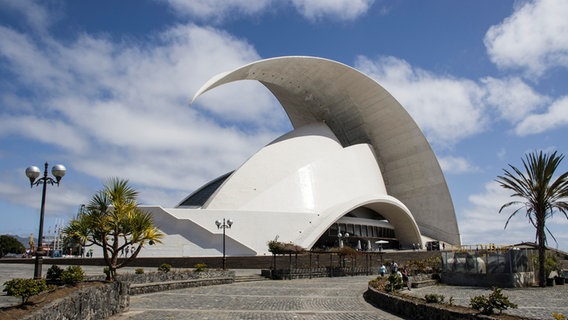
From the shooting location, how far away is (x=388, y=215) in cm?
4194

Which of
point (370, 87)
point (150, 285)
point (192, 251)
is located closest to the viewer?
point (150, 285)

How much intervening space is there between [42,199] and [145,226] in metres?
2.66

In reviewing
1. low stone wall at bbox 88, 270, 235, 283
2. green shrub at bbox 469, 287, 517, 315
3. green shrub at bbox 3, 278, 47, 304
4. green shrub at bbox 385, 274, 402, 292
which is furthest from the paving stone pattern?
green shrub at bbox 3, 278, 47, 304

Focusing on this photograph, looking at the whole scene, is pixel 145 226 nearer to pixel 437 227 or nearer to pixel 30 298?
pixel 30 298

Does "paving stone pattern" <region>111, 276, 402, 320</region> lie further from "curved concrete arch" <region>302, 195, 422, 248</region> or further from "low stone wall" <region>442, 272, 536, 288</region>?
"curved concrete arch" <region>302, 195, 422, 248</region>

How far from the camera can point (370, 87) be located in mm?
41906

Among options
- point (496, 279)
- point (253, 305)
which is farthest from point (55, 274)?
point (496, 279)

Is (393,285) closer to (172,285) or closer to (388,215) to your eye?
(172,285)

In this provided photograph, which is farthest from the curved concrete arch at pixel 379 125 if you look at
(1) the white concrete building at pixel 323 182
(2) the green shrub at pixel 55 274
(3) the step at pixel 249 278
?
(2) the green shrub at pixel 55 274

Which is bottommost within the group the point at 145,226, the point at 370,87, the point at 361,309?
the point at 361,309

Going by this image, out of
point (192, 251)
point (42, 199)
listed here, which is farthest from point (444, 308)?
point (192, 251)

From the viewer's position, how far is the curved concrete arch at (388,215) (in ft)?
109

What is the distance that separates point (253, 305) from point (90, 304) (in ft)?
14.9

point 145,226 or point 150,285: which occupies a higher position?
point 145,226
